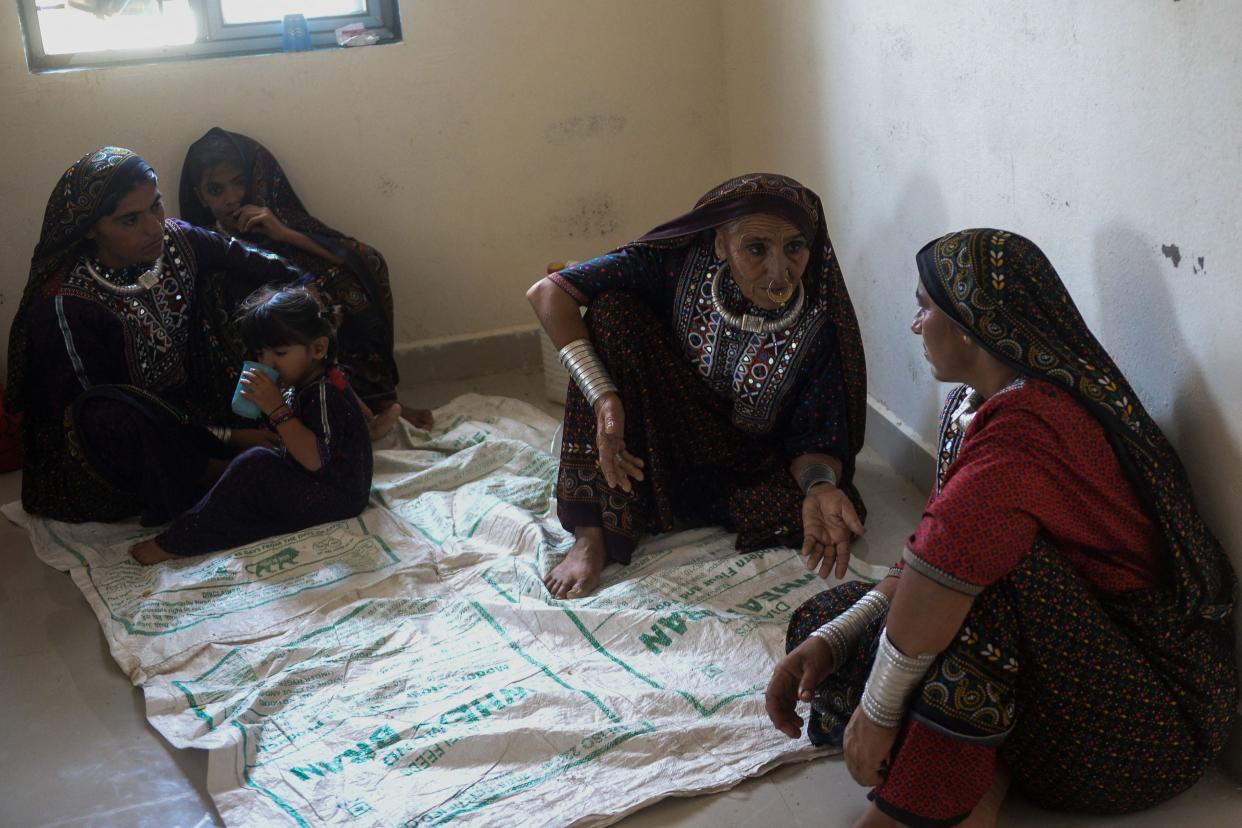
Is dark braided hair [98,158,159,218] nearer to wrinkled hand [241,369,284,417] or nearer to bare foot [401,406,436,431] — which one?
wrinkled hand [241,369,284,417]

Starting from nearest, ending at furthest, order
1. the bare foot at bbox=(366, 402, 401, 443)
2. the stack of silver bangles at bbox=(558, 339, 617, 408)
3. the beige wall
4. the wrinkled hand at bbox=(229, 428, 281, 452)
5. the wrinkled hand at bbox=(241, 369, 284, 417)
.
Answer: the stack of silver bangles at bbox=(558, 339, 617, 408), the wrinkled hand at bbox=(241, 369, 284, 417), the wrinkled hand at bbox=(229, 428, 281, 452), the bare foot at bbox=(366, 402, 401, 443), the beige wall

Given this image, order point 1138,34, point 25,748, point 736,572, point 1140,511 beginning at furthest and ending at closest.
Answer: point 736,572
point 25,748
point 1138,34
point 1140,511

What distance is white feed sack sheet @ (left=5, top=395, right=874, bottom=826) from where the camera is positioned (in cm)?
188

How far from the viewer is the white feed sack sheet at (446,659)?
1.88 metres

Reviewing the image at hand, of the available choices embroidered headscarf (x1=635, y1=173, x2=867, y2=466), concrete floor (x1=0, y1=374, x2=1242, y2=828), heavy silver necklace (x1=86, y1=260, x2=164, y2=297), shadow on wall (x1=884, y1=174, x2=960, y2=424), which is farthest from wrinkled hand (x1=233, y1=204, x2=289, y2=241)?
shadow on wall (x1=884, y1=174, x2=960, y2=424)

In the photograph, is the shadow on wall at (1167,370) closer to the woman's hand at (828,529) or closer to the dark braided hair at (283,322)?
the woman's hand at (828,529)

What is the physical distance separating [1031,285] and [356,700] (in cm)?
132

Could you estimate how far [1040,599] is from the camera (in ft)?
5.18

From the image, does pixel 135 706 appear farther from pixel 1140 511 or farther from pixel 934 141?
pixel 934 141

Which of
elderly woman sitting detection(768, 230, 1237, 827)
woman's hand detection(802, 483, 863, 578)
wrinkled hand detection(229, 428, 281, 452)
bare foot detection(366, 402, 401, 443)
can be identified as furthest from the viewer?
bare foot detection(366, 402, 401, 443)

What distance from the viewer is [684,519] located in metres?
2.72

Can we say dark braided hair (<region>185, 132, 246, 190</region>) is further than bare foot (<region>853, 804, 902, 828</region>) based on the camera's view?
Yes

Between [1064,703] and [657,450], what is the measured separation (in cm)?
111

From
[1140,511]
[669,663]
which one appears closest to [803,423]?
[669,663]
